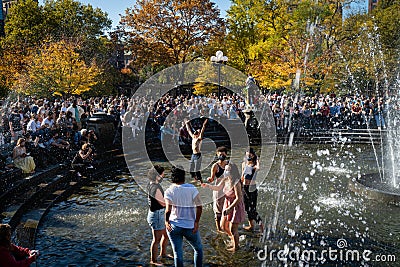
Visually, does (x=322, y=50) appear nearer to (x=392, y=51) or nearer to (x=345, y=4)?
(x=345, y=4)

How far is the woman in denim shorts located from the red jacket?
6.70 feet

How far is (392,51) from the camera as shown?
37.9 m

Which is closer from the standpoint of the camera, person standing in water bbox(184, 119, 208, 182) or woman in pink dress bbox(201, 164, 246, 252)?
woman in pink dress bbox(201, 164, 246, 252)

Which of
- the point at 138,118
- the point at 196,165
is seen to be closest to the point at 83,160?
the point at 196,165

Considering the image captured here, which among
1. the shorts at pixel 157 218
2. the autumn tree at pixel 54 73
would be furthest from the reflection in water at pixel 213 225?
the autumn tree at pixel 54 73

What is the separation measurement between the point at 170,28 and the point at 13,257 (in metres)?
33.0

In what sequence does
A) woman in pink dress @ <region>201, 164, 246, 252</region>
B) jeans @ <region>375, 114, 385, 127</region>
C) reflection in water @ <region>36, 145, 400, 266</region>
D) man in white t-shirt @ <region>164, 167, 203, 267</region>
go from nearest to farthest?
man in white t-shirt @ <region>164, 167, 203, 267</region>, woman in pink dress @ <region>201, 164, 246, 252</region>, reflection in water @ <region>36, 145, 400, 266</region>, jeans @ <region>375, 114, 385, 127</region>

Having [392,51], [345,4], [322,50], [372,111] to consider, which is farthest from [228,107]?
[392,51]

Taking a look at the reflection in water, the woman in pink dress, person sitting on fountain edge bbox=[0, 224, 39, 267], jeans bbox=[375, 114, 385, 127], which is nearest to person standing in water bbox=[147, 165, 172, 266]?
the reflection in water

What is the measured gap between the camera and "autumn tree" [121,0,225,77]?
35812 millimetres

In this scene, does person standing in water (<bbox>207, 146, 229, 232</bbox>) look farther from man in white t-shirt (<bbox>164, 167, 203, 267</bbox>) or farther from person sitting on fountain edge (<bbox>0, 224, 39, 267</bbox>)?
person sitting on fountain edge (<bbox>0, 224, 39, 267</bbox>)

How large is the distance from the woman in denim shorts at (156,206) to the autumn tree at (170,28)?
1205 inches

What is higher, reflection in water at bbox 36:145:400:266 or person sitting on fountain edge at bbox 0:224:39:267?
person sitting on fountain edge at bbox 0:224:39:267

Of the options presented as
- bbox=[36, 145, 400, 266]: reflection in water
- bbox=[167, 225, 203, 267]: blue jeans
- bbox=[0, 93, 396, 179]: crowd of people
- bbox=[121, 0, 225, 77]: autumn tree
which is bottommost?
bbox=[36, 145, 400, 266]: reflection in water
